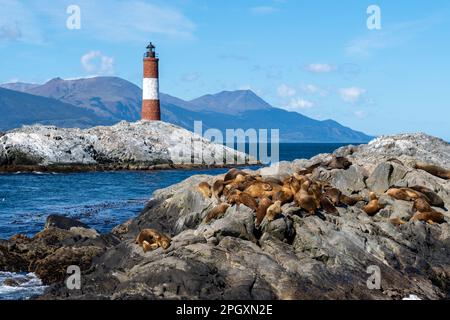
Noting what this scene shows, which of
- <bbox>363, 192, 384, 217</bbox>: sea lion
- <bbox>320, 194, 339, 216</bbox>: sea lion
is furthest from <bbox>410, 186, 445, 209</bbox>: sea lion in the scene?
<bbox>320, 194, 339, 216</bbox>: sea lion

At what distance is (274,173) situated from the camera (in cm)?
2350

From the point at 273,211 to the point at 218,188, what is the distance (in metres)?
4.02

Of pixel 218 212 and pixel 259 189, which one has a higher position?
pixel 259 189

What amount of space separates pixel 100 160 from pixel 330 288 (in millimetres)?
51739

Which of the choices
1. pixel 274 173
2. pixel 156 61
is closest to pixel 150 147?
pixel 156 61

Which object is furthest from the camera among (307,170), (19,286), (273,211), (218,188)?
(307,170)

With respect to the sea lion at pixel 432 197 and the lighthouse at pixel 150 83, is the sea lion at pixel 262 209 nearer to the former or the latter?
the sea lion at pixel 432 197

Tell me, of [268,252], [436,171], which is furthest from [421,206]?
[268,252]

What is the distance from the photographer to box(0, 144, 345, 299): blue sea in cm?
2733

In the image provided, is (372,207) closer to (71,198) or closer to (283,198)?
(283,198)

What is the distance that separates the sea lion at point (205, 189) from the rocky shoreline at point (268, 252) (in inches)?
9.9

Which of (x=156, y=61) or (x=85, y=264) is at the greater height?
(x=156, y=61)

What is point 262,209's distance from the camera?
17156mm
